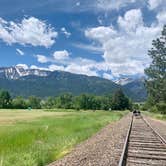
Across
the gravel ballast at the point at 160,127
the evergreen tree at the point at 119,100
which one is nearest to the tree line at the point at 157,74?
the gravel ballast at the point at 160,127

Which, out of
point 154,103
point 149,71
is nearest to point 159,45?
point 149,71

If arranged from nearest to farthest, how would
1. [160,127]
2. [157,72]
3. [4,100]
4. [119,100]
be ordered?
[160,127] < [157,72] < [4,100] < [119,100]

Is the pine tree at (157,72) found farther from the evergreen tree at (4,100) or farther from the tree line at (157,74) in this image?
the evergreen tree at (4,100)

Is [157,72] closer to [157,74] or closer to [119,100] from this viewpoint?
[157,74]

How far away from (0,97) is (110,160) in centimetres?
17027

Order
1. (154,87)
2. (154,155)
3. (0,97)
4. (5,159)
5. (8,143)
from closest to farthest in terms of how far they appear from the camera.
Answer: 1. (5,159)
2. (154,155)
3. (8,143)
4. (154,87)
5. (0,97)

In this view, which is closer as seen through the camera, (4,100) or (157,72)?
(157,72)

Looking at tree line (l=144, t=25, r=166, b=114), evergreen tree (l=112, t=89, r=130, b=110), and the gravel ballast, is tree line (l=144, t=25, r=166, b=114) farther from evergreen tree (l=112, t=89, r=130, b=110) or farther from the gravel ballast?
evergreen tree (l=112, t=89, r=130, b=110)

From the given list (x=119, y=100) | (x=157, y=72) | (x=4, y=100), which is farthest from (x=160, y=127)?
(x=119, y=100)

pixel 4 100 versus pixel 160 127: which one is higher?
pixel 4 100

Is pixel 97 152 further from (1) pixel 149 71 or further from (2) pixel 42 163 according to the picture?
(1) pixel 149 71

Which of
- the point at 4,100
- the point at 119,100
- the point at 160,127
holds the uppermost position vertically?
the point at 119,100

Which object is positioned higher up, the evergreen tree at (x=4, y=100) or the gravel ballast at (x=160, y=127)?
the evergreen tree at (x=4, y=100)

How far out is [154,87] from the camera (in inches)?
3073
